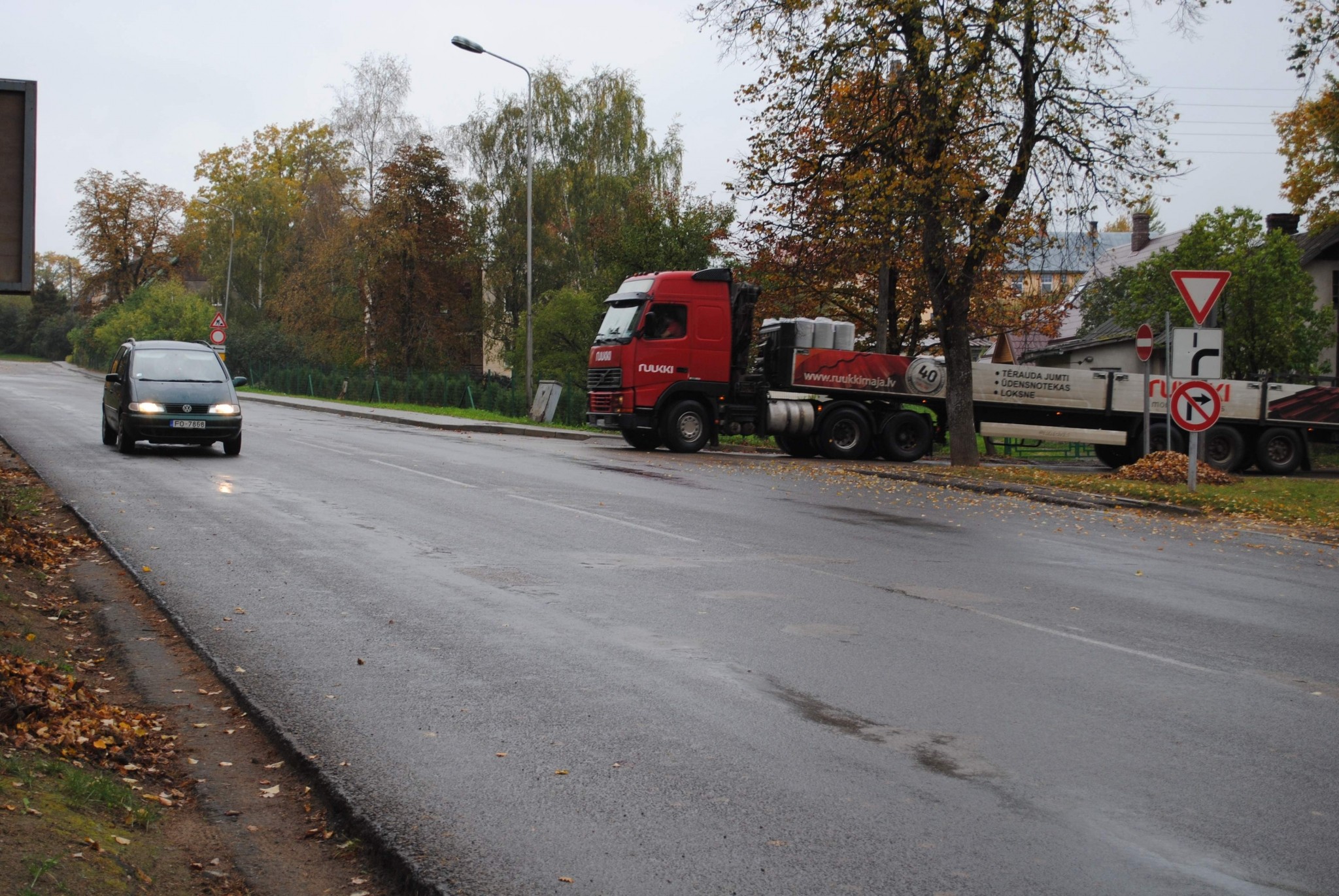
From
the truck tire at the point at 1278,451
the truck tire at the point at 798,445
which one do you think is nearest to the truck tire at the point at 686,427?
the truck tire at the point at 798,445

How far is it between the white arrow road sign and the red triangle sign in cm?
20

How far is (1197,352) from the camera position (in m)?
16.7

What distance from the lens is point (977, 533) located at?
1348cm

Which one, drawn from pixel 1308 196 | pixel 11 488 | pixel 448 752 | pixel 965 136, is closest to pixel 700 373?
pixel 965 136

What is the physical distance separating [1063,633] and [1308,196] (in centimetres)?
4284

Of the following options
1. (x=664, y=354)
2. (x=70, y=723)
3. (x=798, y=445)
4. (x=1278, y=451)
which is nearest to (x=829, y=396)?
(x=798, y=445)

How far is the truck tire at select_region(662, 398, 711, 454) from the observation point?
85.8 feet

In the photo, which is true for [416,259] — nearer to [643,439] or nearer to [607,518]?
[643,439]

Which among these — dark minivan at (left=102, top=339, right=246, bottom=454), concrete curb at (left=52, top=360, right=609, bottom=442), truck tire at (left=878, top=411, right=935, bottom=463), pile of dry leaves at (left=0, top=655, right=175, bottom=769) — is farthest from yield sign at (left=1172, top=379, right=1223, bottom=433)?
concrete curb at (left=52, top=360, right=609, bottom=442)

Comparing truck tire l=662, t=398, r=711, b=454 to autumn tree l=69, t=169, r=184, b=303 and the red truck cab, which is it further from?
autumn tree l=69, t=169, r=184, b=303

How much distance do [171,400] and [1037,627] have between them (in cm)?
1504

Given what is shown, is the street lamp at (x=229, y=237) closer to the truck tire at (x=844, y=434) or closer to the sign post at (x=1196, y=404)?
the truck tire at (x=844, y=434)

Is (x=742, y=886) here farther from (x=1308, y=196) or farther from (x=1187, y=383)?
(x=1308, y=196)

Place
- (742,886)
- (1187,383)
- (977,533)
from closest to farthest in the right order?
(742,886) < (977,533) < (1187,383)
